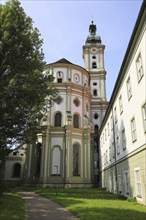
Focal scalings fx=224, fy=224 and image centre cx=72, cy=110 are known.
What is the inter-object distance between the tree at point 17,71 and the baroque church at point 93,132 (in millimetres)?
3771

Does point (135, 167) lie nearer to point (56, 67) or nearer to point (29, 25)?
point (29, 25)

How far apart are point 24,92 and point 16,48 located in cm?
315

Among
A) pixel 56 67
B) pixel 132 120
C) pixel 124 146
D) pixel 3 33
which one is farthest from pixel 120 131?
pixel 56 67

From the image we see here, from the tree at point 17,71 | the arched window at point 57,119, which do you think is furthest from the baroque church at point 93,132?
the tree at point 17,71

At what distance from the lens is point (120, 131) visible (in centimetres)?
2000

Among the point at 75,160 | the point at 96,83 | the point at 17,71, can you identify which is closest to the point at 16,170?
the point at 75,160

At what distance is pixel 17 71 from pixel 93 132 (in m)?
28.5

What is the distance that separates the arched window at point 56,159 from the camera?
34.2 metres

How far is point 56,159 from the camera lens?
1377 inches

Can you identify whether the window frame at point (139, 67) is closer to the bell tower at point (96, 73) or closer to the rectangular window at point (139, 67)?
the rectangular window at point (139, 67)

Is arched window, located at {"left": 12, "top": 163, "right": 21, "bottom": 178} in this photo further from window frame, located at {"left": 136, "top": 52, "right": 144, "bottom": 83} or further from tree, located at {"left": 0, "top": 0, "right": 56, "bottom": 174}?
Result: window frame, located at {"left": 136, "top": 52, "right": 144, "bottom": 83}

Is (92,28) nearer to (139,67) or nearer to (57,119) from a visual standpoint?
(57,119)

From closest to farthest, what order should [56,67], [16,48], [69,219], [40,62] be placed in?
[69,219] < [16,48] < [40,62] < [56,67]

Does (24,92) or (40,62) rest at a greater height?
(40,62)
